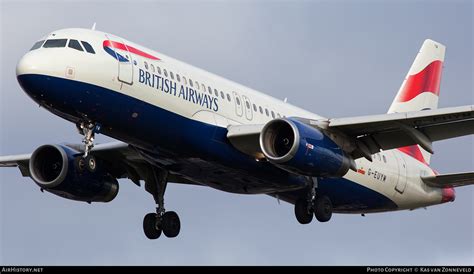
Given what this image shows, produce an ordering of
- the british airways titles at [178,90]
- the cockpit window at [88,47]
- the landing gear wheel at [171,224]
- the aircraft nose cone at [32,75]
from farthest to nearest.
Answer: the landing gear wheel at [171,224] < the british airways titles at [178,90] < the cockpit window at [88,47] < the aircraft nose cone at [32,75]

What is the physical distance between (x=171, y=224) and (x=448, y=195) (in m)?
12.5

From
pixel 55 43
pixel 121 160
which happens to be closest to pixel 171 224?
pixel 121 160

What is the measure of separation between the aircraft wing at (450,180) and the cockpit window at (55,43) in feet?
58.1

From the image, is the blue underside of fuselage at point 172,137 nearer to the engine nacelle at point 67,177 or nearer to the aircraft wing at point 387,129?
the aircraft wing at point 387,129

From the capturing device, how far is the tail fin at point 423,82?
5750 cm

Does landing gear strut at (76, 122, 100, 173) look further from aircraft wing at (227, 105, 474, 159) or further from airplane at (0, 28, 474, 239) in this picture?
aircraft wing at (227, 105, 474, 159)

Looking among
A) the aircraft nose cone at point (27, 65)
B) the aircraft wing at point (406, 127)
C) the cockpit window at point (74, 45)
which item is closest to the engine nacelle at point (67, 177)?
the cockpit window at point (74, 45)

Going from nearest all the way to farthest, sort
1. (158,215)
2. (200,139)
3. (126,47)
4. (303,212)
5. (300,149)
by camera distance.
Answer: (126,47)
(300,149)
(200,139)
(303,212)
(158,215)

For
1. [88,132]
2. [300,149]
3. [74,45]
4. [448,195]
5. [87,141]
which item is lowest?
[87,141]

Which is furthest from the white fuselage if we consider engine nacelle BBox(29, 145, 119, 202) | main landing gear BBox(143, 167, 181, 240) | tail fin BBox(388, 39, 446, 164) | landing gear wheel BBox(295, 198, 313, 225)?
tail fin BBox(388, 39, 446, 164)

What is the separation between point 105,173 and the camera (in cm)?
4953

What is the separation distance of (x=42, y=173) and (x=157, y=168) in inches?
178

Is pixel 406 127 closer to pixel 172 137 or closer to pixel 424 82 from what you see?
pixel 172 137

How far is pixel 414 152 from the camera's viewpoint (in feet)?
178
